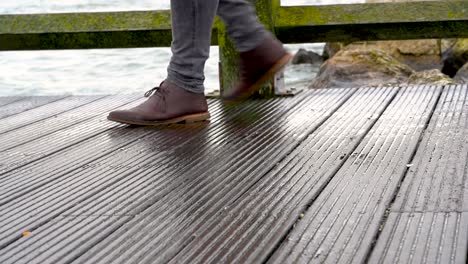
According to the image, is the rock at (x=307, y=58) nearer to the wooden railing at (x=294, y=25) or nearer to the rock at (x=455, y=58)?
the rock at (x=455, y=58)

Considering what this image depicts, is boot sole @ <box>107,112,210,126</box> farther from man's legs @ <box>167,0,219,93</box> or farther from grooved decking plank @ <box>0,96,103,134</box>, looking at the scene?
grooved decking plank @ <box>0,96,103,134</box>

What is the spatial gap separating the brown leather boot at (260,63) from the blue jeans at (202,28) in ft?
0.09

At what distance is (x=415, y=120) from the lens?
3127mm

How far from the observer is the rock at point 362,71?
7090 millimetres

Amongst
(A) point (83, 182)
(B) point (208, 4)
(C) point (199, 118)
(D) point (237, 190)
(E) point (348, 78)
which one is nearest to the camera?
(D) point (237, 190)

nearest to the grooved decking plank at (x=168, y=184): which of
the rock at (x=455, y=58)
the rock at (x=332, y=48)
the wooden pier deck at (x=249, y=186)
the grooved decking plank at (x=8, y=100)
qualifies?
the wooden pier deck at (x=249, y=186)

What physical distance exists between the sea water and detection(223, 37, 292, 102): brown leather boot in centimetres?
655

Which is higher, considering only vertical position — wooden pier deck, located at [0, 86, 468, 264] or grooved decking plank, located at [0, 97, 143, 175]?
wooden pier deck, located at [0, 86, 468, 264]

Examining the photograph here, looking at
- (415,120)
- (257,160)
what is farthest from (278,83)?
(257,160)

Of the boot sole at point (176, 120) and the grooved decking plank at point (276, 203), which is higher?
the grooved decking plank at point (276, 203)

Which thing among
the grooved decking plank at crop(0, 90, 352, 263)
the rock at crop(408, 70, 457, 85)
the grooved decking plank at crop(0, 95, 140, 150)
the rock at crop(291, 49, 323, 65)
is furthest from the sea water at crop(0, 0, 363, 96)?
the grooved decking plank at crop(0, 90, 352, 263)

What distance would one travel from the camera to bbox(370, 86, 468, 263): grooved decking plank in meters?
1.73

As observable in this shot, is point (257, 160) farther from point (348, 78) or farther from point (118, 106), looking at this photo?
point (348, 78)

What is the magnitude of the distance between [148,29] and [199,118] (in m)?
0.82
